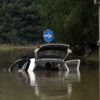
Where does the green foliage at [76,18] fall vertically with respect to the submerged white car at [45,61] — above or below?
above

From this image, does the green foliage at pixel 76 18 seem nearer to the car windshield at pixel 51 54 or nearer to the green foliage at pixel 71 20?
the green foliage at pixel 71 20

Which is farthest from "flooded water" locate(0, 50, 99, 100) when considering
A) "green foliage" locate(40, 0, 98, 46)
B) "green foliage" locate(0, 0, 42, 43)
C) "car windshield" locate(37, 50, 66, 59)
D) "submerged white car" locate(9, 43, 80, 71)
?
"green foliage" locate(0, 0, 42, 43)

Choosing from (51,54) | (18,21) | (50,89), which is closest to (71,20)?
(51,54)

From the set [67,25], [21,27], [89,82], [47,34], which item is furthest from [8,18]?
[89,82]

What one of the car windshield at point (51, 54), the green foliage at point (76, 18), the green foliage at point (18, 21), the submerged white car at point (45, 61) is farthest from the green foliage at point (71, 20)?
→ the green foliage at point (18, 21)

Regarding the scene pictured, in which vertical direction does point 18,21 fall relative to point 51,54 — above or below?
below

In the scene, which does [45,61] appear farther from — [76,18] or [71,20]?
[76,18]

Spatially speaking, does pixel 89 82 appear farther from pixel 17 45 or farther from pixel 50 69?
pixel 17 45

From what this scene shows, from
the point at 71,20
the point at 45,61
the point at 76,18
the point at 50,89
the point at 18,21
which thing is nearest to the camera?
the point at 50,89

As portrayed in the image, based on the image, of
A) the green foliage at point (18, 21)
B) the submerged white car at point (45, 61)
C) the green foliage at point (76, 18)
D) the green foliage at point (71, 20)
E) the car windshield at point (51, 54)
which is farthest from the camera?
the green foliage at point (18, 21)

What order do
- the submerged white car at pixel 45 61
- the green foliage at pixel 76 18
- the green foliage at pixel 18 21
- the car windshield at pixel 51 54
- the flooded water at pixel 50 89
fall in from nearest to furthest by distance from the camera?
the flooded water at pixel 50 89
the submerged white car at pixel 45 61
the car windshield at pixel 51 54
the green foliage at pixel 76 18
the green foliage at pixel 18 21

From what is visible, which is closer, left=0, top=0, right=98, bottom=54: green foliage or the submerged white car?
the submerged white car

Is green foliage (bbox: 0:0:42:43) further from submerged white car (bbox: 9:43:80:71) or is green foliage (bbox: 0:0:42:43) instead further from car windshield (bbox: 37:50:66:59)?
submerged white car (bbox: 9:43:80:71)

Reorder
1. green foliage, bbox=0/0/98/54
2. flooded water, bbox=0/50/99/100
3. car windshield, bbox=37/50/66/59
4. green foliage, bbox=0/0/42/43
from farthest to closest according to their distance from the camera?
green foliage, bbox=0/0/42/43 < green foliage, bbox=0/0/98/54 < car windshield, bbox=37/50/66/59 < flooded water, bbox=0/50/99/100
